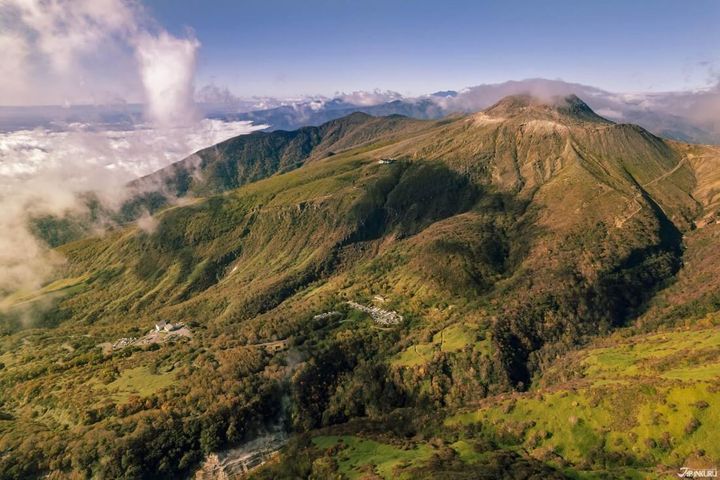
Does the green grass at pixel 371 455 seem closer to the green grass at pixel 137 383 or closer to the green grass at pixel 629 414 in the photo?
the green grass at pixel 629 414

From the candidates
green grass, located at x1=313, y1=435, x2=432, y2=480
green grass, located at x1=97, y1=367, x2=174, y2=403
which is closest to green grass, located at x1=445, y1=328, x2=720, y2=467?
green grass, located at x1=313, y1=435, x2=432, y2=480

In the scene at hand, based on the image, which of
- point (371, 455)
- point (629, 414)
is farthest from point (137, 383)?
point (629, 414)

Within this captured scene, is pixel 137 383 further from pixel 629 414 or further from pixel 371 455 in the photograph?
pixel 629 414

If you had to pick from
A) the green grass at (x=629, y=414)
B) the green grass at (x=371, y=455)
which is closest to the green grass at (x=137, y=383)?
the green grass at (x=371, y=455)

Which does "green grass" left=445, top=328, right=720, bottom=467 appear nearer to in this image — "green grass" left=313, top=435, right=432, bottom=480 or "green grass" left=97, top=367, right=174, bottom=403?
"green grass" left=313, top=435, right=432, bottom=480

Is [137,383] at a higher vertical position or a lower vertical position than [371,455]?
higher

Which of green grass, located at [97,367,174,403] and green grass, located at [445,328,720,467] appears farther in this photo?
green grass, located at [97,367,174,403]

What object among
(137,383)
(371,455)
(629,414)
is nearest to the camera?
(629,414)

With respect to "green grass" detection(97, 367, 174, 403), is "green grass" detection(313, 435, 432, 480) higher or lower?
lower

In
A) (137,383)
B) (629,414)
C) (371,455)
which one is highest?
(629,414)
